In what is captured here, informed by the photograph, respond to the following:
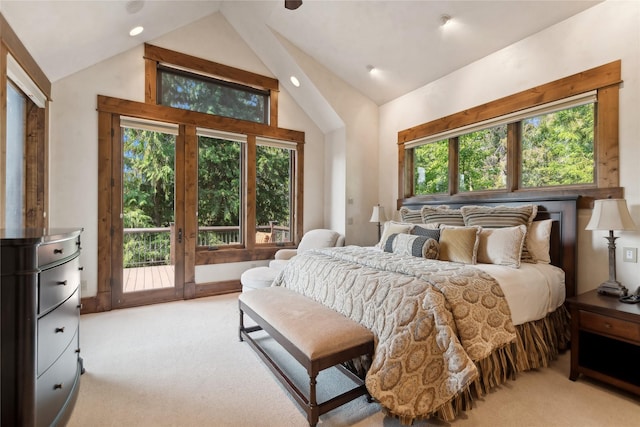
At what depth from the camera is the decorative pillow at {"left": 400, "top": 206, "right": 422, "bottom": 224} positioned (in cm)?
382

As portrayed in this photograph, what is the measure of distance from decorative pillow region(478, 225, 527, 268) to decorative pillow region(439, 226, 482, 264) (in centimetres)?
9

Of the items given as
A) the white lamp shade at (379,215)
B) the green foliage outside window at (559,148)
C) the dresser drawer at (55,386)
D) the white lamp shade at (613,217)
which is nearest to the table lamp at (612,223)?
the white lamp shade at (613,217)

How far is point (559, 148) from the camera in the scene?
2.95m

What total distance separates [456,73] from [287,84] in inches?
95.7

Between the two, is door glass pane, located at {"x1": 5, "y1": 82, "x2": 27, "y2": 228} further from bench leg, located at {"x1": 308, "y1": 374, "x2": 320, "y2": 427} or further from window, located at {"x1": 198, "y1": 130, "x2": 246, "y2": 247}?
bench leg, located at {"x1": 308, "y1": 374, "x2": 320, "y2": 427}

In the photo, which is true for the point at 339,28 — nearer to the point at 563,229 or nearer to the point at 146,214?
the point at 563,229

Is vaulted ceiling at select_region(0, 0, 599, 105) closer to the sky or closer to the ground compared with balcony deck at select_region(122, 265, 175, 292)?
closer to the sky

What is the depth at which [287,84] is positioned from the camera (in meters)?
4.75

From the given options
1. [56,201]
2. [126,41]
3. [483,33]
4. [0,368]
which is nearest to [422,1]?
[483,33]

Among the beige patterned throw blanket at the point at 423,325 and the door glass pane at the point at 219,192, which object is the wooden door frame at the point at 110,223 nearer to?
the door glass pane at the point at 219,192

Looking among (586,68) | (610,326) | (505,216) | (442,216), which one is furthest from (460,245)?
(586,68)

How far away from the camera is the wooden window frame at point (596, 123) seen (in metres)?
2.50

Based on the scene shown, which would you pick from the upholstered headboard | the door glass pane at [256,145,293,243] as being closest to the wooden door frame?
the door glass pane at [256,145,293,243]

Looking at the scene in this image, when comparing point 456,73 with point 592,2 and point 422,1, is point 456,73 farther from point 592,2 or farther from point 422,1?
point 592,2
